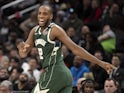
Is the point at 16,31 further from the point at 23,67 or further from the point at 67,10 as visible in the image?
the point at 23,67

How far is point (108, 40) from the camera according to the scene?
13797mm

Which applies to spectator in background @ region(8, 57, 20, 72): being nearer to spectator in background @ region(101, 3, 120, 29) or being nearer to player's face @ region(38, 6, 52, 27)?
A: spectator in background @ region(101, 3, 120, 29)

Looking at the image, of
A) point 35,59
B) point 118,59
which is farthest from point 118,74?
point 35,59

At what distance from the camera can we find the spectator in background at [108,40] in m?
13.7

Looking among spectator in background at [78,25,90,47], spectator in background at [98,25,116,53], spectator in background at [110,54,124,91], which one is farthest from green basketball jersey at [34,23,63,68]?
spectator in background at [98,25,116,53]

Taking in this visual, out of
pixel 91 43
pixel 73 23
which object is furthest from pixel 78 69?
pixel 73 23

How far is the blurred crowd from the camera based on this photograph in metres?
11.5

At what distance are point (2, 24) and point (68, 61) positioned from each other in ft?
13.3

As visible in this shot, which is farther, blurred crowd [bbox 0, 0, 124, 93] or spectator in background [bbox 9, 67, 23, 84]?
spectator in background [bbox 9, 67, 23, 84]

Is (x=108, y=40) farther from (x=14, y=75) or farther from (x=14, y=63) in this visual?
(x=14, y=75)

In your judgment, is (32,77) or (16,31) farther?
(16,31)

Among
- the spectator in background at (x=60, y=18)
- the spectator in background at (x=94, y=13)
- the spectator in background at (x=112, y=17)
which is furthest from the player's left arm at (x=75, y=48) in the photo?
the spectator in background at (x=60, y=18)

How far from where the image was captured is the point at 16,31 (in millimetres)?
16266

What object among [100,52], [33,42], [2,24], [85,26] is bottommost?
[33,42]
